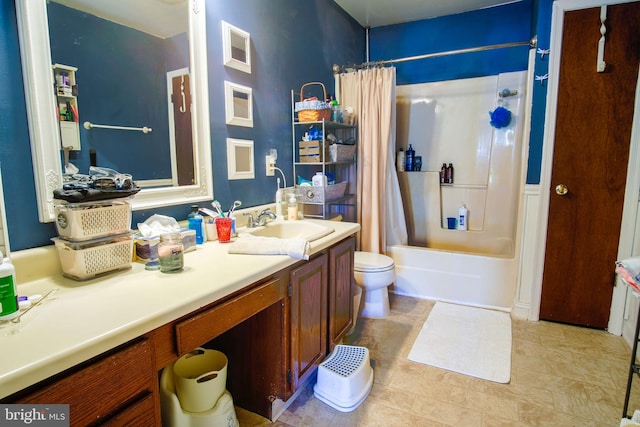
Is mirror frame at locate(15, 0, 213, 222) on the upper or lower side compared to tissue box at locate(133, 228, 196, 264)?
upper

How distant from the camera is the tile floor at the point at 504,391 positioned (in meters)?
1.56

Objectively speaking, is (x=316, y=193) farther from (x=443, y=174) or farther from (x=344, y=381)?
(x=443, y=174)

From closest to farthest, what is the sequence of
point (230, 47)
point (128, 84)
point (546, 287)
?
point (128, 84), point (230, 47), point (546, 287)

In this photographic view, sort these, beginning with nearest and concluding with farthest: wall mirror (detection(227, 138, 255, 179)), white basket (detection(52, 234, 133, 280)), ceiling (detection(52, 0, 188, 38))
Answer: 1. white basket (detection(52, 234, 133, 280))
2. ceiling (detection(52, 0, 188, 38))
3. wall mirror (detection(227, 138, 255, 179))

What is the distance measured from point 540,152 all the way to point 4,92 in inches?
108

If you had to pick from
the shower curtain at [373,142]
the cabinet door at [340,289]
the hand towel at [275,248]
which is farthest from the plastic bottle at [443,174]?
the hand towel at [275,248]

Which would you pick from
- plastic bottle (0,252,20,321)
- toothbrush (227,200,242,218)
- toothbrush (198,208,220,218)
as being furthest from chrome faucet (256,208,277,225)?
plastic bottle (0,252,20,321)

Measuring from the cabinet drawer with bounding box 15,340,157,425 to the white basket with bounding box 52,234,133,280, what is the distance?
41 centimetres

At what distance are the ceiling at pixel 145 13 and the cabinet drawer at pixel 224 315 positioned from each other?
1.14 metres

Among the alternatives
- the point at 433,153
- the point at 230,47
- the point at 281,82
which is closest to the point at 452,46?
the point at 433,153

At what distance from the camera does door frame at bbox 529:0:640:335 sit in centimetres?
213

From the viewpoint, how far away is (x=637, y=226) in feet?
6.98

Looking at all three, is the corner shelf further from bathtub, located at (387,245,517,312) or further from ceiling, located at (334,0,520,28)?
ceiling, located at (334,0,520,28)

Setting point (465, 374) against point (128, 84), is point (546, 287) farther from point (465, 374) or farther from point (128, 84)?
point (128, 84)
